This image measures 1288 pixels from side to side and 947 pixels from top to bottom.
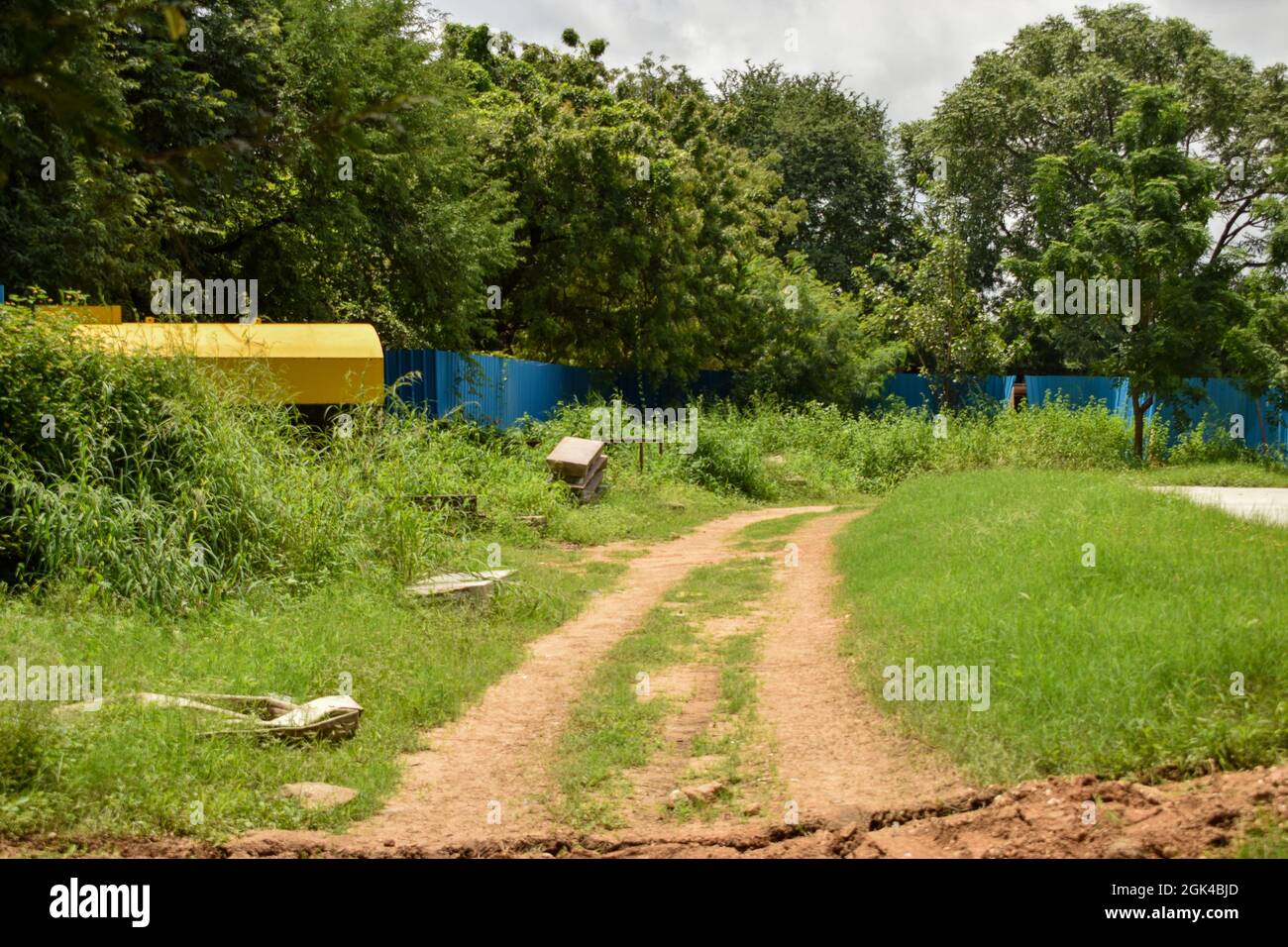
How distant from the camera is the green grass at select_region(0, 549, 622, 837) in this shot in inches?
201

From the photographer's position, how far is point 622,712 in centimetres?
683

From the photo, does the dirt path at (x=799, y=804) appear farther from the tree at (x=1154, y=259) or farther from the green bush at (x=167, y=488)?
the tree at (x=1154, y=259)

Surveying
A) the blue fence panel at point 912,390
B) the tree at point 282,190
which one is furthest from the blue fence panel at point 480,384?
the blue fence panel at point 912,390

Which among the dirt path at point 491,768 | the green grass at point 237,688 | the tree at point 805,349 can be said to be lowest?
the dirt path at point 491,768

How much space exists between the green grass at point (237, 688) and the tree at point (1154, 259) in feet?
57.7

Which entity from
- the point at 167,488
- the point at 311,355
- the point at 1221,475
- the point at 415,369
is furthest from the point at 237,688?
the point at 1221,475

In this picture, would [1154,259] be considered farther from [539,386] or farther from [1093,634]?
[1093,634]

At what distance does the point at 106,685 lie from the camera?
6223mm

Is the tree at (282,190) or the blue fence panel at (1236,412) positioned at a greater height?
the tree at (282,190)

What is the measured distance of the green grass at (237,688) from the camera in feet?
16.7

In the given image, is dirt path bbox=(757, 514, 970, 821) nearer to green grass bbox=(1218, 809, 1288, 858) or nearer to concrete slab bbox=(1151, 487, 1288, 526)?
green grass bbox=(1218, 809, 1288, 858)

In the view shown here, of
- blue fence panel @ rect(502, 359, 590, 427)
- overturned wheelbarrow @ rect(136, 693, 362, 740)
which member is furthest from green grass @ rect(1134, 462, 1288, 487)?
overturned wheelbarrow @ rect(136, 693, 362, 740)

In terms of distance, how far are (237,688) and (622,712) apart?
7.15 feet
